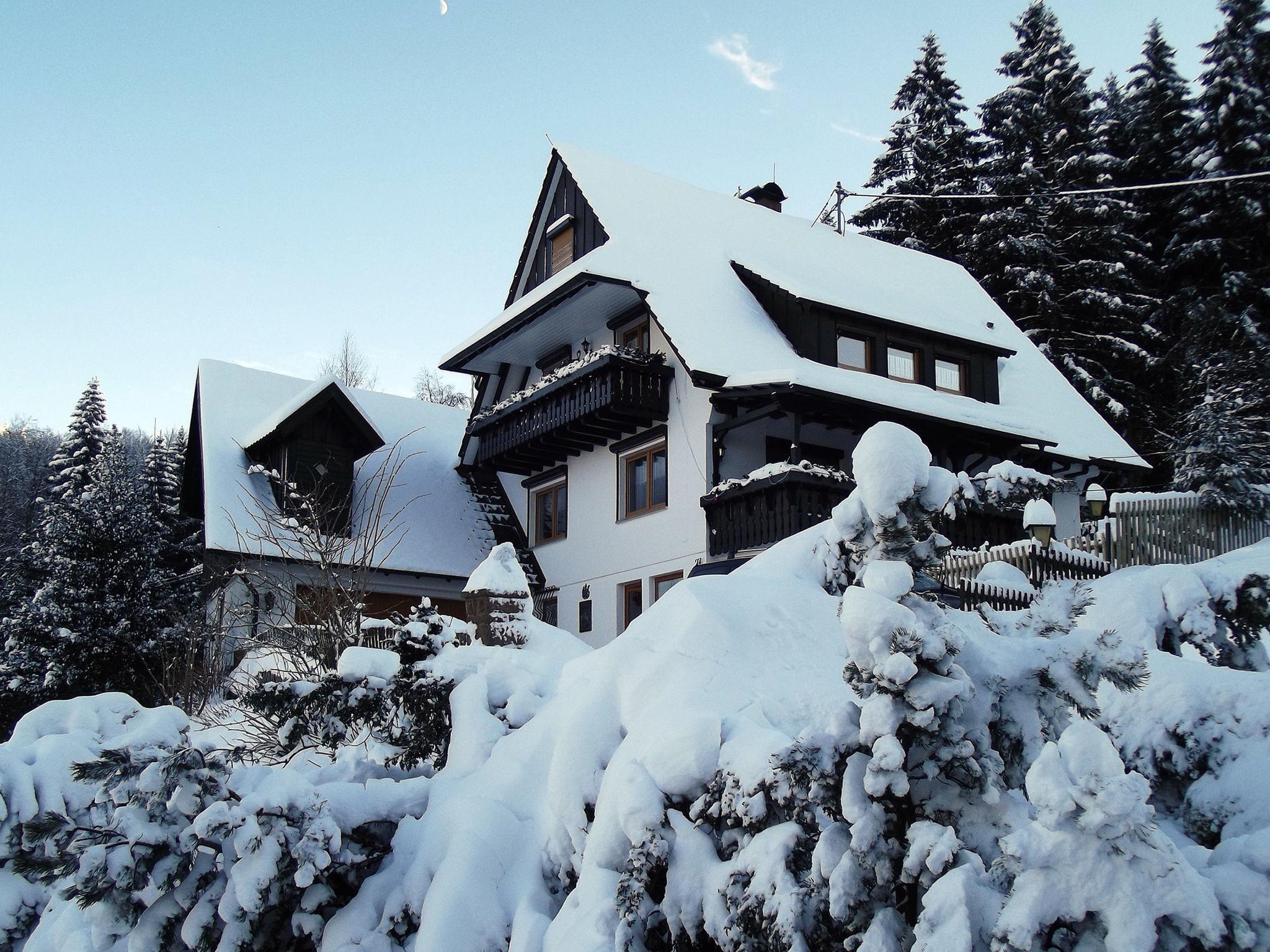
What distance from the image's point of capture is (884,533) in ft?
15.8

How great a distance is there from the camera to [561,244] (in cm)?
2380

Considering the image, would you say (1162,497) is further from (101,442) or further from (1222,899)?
(101,442)

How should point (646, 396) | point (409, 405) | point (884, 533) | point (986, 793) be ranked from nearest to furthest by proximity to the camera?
point (986, 793)
point (884, 533)
point (646, 396)
point (409, 405)

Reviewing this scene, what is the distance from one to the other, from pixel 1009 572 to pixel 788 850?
34.3 ft

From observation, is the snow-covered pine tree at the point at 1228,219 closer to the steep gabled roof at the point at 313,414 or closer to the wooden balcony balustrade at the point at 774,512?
the wooden balcony balustrade at the point at 774,512

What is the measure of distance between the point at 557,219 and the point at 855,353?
742 centimetres

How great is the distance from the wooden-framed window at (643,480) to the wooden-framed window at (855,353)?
382 cm

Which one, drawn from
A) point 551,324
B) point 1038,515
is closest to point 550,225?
point 551,324

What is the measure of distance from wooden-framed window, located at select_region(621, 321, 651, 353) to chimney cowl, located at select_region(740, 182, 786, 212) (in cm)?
829

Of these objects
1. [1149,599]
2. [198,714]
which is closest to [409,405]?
[198,714]

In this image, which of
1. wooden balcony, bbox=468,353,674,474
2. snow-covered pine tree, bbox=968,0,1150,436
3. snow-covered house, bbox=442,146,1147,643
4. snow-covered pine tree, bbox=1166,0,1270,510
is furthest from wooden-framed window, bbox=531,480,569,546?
snow-covered pine tree, bbox=1166,0,1270,510

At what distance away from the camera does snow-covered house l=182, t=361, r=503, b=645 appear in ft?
66.4

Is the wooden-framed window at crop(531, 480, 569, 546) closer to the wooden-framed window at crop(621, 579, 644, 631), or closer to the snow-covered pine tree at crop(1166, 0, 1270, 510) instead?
the wooden-framed window at crop(621, 579, 644, 631)

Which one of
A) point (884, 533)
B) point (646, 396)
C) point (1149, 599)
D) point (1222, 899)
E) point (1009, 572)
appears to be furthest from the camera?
point (646, 396)
